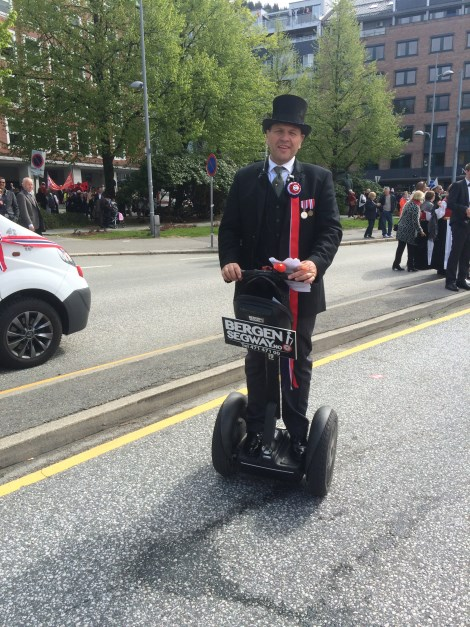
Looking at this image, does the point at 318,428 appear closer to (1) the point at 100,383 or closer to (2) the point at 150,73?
(1) the point at 100,383

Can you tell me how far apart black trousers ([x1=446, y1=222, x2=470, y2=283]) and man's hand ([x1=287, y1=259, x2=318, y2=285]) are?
22.9ft

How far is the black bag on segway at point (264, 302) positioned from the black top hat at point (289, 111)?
831mm

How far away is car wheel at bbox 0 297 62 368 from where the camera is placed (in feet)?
16.4

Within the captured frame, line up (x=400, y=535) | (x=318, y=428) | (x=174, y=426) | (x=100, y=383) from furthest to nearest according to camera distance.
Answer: (x=100, y=383)
(x=174, y=426)
(x=318, y=428)
(x=400, y=535)

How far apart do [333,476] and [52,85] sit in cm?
2601

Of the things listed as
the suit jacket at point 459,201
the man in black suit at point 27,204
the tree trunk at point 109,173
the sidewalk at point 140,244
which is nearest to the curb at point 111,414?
the suit jacket at point 459,201

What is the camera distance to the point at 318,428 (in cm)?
283

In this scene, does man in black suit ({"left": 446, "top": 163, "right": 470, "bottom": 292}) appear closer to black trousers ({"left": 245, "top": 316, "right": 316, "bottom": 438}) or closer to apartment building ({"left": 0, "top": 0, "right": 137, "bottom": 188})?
black trousers ({"left": 245, "top": 316, "right": 316, "bottom": 438})

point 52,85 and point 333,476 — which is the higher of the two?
point 52,85

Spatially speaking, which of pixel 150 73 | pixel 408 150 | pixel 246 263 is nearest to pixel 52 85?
pixel 150 73

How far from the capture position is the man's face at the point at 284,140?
9.02 feet

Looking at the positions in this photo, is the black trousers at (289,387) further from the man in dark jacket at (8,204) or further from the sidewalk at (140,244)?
the sidewalk at (140,244)

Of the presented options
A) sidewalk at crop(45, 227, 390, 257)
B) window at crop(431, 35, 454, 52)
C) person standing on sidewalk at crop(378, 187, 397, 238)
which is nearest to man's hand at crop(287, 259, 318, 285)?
sidewalk at crop(45, 227, 390, 257)

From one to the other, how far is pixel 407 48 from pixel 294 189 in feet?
232
